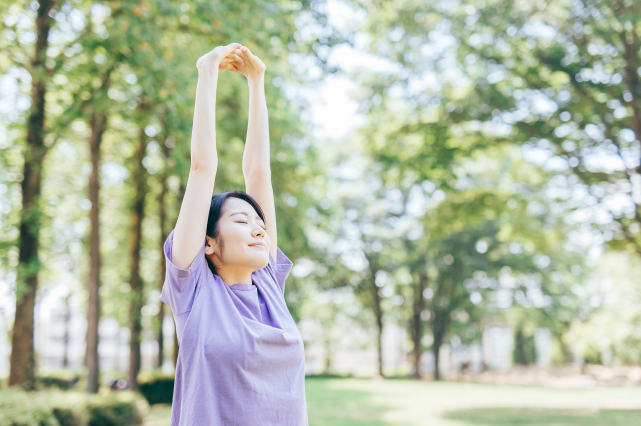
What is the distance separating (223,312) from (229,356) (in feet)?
0.44

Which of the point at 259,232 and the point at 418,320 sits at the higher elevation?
the point at 259,232

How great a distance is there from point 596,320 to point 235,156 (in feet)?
79.4

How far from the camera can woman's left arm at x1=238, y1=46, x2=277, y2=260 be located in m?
2.01

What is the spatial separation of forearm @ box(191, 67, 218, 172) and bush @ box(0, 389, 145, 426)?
5353mm

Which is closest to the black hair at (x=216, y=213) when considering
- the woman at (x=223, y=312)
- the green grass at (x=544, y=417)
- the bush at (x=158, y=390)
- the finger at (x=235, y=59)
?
the woman at (x=223, y=312)

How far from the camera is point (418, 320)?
99.9ft

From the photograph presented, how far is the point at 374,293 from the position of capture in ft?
100.0

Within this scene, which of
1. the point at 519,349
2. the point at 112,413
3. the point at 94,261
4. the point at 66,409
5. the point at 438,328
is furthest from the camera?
the point at 519,349

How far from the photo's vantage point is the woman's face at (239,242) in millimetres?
1637

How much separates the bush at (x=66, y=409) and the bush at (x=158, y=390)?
4661 mm

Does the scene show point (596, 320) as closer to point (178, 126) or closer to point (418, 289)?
point (418, 289)

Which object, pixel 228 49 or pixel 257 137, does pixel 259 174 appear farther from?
pixel 228 49

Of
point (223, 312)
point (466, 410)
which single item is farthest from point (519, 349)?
point (223, 312)

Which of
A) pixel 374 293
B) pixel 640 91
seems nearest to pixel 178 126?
pixel 640 91
